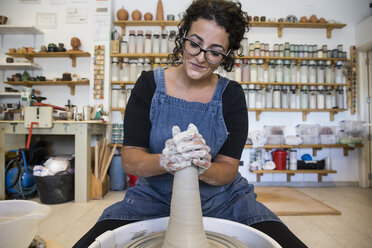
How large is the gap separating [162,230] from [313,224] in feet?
6.13

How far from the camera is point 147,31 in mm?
3744

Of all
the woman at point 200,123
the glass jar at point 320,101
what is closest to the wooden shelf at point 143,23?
the glass jar at point 320,101

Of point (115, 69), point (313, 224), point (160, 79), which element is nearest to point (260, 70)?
point (115, 69)

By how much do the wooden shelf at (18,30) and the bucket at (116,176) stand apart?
7.49 feet

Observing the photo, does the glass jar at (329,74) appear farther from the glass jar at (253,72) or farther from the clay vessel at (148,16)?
the clay vessel at (148,16)

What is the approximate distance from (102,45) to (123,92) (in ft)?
2.50

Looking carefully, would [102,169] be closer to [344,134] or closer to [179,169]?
[179,169]

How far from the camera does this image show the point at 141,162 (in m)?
0.94

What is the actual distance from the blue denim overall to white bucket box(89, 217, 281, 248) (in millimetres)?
80

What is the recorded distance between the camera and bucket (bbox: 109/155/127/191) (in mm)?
3395

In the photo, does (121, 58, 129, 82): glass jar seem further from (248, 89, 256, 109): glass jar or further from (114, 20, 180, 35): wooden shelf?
(248, 89, 256, 109): glass jar

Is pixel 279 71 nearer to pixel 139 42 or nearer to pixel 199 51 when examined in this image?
pixel 139 42

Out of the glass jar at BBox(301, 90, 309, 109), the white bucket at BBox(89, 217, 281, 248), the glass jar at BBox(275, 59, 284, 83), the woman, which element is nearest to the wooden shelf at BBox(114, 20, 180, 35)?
the glass jar at BBox(275, 59, 284, 83)

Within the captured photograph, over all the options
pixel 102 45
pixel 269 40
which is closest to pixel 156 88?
pixel 102 45
